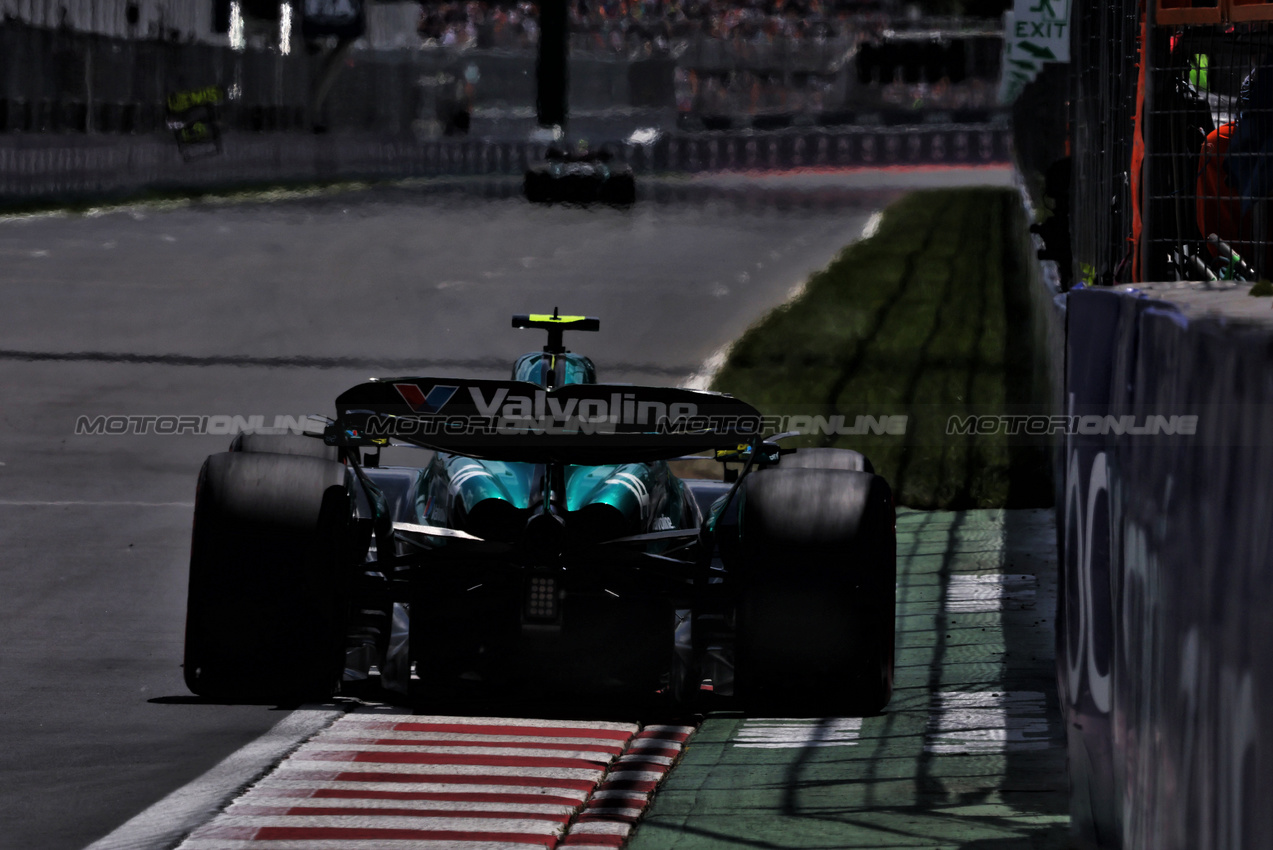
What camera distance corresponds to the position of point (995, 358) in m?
15.6

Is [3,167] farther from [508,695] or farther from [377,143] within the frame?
[508,695]

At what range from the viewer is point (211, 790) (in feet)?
17.8

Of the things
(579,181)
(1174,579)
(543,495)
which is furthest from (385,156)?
(1174,579)

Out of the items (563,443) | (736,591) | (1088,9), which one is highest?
(1088,9)

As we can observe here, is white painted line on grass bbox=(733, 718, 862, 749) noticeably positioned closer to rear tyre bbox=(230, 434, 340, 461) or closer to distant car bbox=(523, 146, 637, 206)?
rear tyre bbox=(230, 434, 340, 461)

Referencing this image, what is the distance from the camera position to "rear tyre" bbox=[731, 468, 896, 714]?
5508 mm

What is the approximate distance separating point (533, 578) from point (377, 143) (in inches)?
1528

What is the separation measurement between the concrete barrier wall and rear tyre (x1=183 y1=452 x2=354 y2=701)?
2.21 meters

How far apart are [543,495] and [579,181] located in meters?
27.6

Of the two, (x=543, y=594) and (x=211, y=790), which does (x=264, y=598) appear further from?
(x=543, y=594)

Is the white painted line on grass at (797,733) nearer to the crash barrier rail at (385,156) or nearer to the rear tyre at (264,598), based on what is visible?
the rear tyre at (264,598)

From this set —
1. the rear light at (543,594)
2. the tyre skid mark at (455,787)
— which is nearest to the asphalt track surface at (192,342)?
the tyre skid mark at (455,787)

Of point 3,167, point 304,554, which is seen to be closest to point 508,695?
point 304,554

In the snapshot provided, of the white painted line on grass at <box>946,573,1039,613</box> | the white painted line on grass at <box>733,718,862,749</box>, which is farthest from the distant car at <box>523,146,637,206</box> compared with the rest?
the white painted line on grass at <box>733,718,862,749</box>
